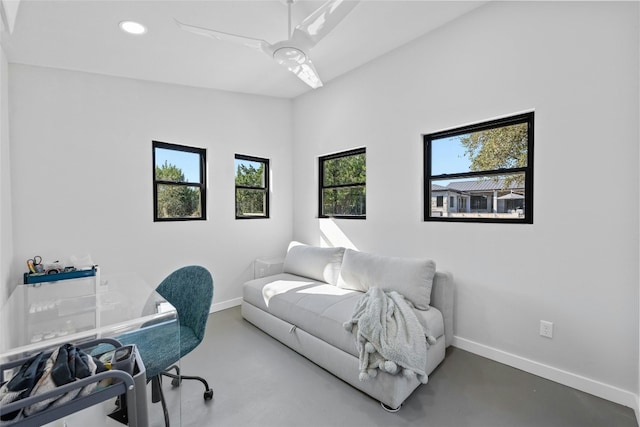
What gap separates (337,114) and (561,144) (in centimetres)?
244

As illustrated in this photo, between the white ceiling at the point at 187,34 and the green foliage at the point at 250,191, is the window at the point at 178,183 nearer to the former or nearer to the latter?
the green foliage at the point at 250,191

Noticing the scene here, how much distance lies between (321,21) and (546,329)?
2.74m

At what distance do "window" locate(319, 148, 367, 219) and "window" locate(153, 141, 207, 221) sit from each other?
5.35ft

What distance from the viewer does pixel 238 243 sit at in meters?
4.01

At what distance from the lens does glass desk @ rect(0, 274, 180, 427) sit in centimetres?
130

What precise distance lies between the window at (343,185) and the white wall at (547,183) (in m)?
0.55

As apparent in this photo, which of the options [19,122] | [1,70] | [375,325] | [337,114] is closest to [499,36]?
[337,114]

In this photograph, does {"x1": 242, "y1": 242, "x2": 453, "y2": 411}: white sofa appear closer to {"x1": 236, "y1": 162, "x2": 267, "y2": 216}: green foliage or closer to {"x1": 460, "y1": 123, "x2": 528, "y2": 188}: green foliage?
{"x1": 460, "y1": 123, "x2": 528, "y2": 188}: green foliage

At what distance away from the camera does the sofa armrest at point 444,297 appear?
258 centimetres

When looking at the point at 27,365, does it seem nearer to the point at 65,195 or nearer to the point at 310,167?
the point at 65,195

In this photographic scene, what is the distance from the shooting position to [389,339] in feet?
6.43

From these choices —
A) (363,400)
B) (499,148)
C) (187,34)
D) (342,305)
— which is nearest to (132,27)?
(187,34)

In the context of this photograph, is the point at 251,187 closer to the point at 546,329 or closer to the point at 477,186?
the point at 477,186

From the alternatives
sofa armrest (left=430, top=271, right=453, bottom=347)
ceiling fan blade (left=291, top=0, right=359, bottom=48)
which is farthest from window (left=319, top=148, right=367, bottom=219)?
ceiling fan blade (left=291, top=0, right=359, bottom=48)
